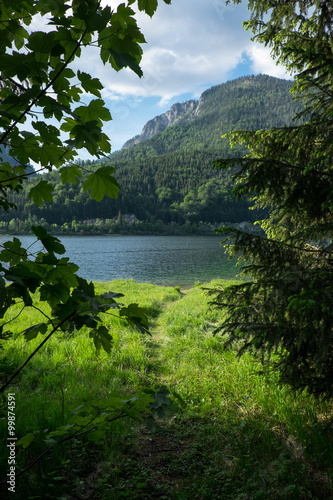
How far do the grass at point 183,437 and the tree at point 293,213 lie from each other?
0.63m

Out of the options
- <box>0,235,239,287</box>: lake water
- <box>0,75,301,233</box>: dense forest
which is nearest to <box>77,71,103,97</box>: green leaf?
<box>0,235,239,287</box>: lake water

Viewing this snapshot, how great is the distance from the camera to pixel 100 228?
120 m

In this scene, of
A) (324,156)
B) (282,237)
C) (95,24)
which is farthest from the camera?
(282,237)

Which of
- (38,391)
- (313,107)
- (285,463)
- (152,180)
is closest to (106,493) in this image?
(285,463)

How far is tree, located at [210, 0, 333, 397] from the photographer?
10.6 ft

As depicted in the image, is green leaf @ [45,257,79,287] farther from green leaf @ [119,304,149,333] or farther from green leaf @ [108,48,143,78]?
green leaf @ [108,48,143,78]

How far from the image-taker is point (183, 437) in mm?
3506

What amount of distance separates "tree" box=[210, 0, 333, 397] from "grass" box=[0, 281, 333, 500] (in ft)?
2.07

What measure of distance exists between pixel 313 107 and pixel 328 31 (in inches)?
40.4

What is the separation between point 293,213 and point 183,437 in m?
3.50

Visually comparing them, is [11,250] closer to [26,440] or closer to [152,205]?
[26,440]

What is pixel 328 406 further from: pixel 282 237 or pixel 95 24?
pixel 95 24

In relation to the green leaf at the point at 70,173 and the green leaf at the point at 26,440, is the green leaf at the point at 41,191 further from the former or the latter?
the green leaf at the point at 26,440

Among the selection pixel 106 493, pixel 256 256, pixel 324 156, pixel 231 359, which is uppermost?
pixel 324 156
